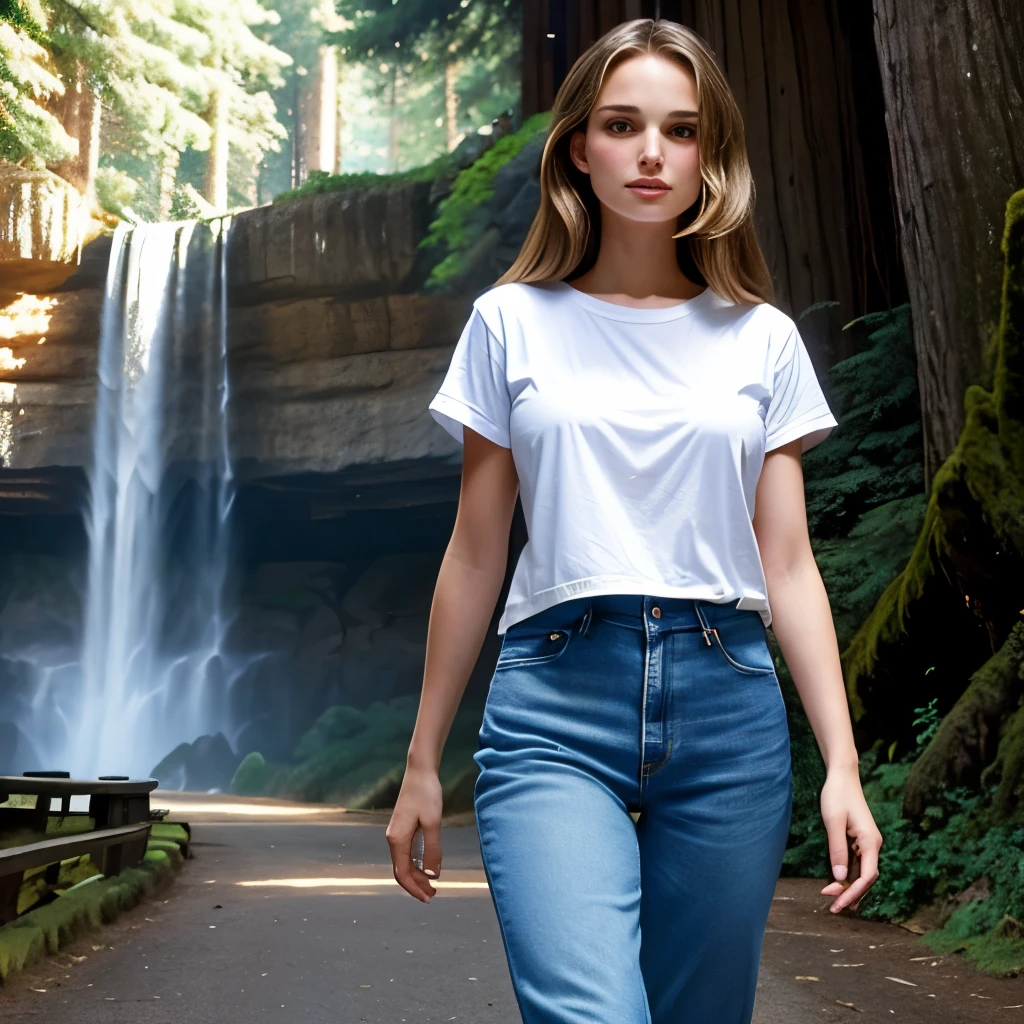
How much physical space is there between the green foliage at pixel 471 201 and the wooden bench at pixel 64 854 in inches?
474

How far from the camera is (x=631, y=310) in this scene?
79.1 inches

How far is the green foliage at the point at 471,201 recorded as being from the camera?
18703 mm

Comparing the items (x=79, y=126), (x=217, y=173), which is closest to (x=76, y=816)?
(x=79, y=126)

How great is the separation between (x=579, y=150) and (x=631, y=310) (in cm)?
29

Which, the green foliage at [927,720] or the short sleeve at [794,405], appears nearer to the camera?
the short sleeve at [794,405]

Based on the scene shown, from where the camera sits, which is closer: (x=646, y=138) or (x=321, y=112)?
(x=646, y=138)

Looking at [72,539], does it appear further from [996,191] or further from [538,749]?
[538,749]

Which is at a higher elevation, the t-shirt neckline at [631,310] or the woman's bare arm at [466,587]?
the t-shirt neckline at [631,310]

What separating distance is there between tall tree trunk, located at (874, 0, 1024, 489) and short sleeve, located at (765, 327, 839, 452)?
6.13m

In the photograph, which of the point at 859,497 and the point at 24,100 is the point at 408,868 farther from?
the point at 24,100

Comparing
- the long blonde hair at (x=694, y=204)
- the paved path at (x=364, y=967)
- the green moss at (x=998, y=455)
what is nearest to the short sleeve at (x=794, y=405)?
the long blonde hair at (x=694, y=204)

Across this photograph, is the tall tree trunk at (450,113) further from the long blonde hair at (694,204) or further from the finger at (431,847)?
the finger at (431,847)

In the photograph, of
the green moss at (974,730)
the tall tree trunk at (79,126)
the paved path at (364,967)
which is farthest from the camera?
the tall tree trunk at (79,126)

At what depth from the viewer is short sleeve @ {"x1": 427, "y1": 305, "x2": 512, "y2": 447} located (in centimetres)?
194
